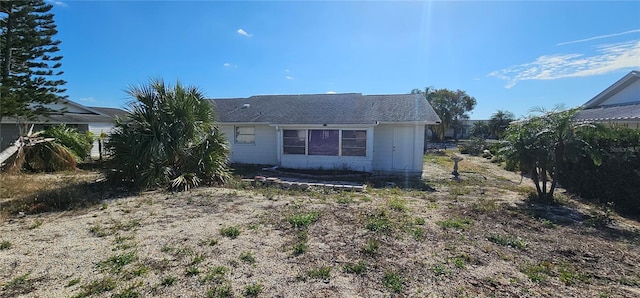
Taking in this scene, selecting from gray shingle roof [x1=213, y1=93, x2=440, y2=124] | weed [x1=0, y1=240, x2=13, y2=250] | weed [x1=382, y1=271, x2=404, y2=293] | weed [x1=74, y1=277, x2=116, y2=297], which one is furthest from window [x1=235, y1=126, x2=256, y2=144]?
weed [x1=382, y1=271, x2=404, y2=293]

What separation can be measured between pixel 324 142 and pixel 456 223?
324 inches

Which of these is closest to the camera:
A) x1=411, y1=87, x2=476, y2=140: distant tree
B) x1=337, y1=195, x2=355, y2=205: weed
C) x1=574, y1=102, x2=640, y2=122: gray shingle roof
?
x1=337, y1=195, x2=355, y2=205: weed

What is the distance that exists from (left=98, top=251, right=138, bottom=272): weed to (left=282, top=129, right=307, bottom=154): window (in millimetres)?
9747

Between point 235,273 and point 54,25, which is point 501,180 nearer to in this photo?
point 235,273

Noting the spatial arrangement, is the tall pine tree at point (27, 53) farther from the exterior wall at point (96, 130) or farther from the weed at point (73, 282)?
the weed at point (73, 282)

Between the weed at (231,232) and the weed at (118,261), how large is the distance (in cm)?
137

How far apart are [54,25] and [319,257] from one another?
59.1 feet

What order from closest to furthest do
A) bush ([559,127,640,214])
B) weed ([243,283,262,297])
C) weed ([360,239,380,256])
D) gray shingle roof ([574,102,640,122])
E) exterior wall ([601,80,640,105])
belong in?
weed ([243,283,262,297])
weed ([360,239,380,256])
bush ([559,127,640,214])
gray shingle roof ([574,102,640,122])
exterior wall ([601,80,640,105])

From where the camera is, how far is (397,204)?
7.17 meters

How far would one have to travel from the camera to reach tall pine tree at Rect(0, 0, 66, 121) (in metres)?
13.1

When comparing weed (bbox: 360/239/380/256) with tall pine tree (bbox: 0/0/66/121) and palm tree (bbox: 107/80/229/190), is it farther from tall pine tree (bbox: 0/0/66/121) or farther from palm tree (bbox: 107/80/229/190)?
tall pine tree (bbox: 0/0/66/121)

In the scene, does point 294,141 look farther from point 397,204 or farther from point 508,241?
point 508,241

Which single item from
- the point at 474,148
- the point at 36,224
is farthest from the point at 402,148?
the point at 474,148

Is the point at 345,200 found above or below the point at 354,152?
below
